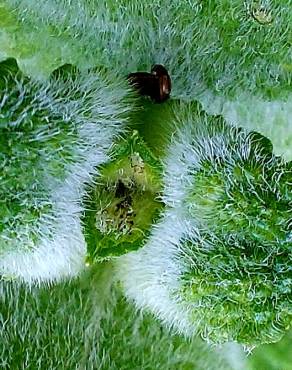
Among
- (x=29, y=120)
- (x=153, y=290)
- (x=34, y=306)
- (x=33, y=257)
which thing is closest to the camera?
(x=29, y=120)

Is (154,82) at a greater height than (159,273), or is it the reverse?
(154,82)

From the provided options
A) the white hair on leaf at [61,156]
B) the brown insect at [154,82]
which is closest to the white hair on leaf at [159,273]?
the white hair on leaf at [61,156]

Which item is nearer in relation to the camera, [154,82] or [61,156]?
[61,156]

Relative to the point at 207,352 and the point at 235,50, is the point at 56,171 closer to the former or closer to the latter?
the point at 235,50

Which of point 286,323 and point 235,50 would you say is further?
point 235,50

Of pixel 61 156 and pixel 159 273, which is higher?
pixel 61 156

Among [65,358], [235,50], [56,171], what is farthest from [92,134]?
[65,358]

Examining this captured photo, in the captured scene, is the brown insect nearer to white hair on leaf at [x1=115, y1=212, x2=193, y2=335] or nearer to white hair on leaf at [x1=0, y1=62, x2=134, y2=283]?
white hair on leaf at [x1=0, y1=62, x2=134, y2=283]

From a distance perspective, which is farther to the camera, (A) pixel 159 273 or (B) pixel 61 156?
(A) pixel 159 273
